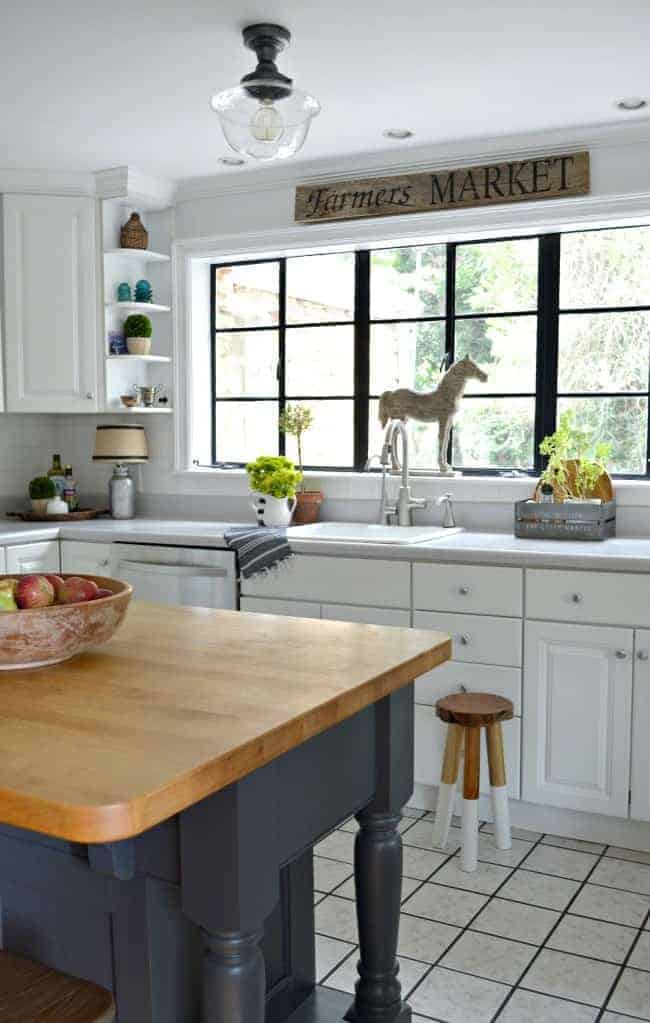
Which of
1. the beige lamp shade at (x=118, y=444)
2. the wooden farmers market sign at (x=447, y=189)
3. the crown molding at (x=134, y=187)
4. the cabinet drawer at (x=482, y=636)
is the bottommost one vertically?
the cabinet drawer at (x=482, y=636)

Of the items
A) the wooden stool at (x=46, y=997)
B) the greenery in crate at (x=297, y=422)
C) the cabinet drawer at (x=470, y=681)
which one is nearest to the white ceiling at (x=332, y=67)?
the greenery in crate at (x=297, y=422)

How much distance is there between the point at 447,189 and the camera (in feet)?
13.8

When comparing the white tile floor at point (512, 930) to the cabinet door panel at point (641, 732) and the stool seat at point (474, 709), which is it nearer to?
the cabinet door panel at point (641, 732)

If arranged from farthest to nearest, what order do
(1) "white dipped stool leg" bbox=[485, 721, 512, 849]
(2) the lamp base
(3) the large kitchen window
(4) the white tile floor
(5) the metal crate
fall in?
(2) the lamp base
(3) the large kitchen window
(5) the metal crate
(1) "white dipped stool leg" bbox=[485, 721, 512, 849]
(4) the white tile floor

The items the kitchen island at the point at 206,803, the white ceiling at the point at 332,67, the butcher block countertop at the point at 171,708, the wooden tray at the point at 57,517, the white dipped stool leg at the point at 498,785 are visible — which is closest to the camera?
the butcher block countertop at the point at 171,708

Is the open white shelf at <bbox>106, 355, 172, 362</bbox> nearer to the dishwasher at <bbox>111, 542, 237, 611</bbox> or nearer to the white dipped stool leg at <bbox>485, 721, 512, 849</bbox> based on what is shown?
the dishwasher at <bbox>111, 542, 237, 611</bbox>

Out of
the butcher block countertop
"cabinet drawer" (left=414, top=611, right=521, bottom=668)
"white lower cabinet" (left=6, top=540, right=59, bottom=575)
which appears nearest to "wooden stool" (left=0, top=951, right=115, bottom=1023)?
the butcher block countertop

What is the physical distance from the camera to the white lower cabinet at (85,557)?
4355 mm

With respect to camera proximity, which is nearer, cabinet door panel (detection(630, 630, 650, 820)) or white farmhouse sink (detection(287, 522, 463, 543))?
cabinet door panel (detection(630, 630, 650, 820))

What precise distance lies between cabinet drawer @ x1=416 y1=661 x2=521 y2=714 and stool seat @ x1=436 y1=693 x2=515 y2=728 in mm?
169

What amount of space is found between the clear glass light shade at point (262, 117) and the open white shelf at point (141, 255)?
5.55ft

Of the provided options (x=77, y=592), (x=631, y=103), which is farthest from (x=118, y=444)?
(x=77, y=592)

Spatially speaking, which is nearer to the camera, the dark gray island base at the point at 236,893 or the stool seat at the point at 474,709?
the dark gray island base at the point at 236,893

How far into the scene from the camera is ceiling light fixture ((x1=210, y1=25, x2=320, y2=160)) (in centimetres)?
300
